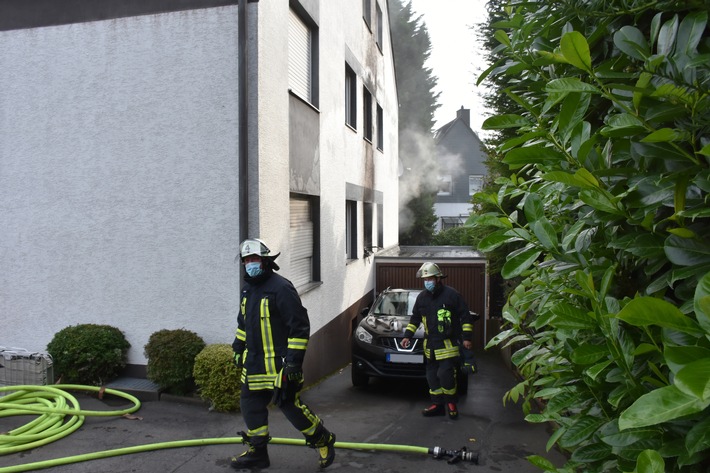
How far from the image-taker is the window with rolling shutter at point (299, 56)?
9.23 metres

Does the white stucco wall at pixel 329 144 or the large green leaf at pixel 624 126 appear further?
the white stucco wall at pixel 329 144

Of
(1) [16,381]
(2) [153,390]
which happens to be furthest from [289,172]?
(1) [16,381]

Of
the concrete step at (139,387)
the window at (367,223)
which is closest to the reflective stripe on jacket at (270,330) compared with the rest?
the concrete step at (139,387)

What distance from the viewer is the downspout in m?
7.36

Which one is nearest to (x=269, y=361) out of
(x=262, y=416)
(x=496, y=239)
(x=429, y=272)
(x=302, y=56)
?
(x=262, y=416)

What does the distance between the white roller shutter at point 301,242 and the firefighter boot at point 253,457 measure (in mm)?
3924

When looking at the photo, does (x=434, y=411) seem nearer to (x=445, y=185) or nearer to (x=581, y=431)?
(x=581, y=431)

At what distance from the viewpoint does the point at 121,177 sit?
7.93 m

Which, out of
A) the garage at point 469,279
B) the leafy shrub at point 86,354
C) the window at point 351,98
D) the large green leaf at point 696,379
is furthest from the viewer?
the garage at point 469,279

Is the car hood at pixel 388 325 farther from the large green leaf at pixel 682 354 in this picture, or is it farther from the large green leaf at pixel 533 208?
the large green leaf at pixel 682 354

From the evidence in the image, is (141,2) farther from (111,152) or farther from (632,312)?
(632,312)

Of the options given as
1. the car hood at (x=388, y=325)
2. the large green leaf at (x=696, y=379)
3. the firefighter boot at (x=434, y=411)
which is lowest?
the firefighter boot at (x=434, y=411)

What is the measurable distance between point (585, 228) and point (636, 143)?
20.6 inches

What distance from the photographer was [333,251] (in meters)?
11.3
